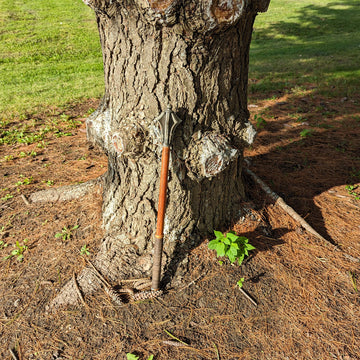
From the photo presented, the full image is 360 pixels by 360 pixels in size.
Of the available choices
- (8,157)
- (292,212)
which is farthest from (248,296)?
(8,157)

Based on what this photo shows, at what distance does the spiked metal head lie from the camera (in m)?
2.00

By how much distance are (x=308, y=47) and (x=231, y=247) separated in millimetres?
9686

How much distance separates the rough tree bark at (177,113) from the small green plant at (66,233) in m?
0.33

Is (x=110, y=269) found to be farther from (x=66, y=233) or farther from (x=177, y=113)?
(x=177, y=113)

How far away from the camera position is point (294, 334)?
2.04m

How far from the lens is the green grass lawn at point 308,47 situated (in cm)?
682

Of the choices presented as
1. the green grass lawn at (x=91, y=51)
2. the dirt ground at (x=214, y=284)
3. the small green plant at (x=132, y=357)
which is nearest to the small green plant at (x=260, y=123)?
the dirt ground at (x=214, y=284)

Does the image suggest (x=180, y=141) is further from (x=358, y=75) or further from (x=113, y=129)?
(x=358, y=75)

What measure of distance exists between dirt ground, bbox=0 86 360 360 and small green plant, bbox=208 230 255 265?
0.12m

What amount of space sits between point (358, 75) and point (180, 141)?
633 centimetres

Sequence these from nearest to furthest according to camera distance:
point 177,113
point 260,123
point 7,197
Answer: point 177,113, point 7,197, point 260,123

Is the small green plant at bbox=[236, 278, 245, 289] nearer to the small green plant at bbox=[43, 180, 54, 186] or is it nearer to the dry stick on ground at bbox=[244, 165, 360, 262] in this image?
the dry stick on ground at bbox=[244, 165, 360, 262]

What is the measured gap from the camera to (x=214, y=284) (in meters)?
2.34

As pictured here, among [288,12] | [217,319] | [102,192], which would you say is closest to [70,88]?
[102,192]
